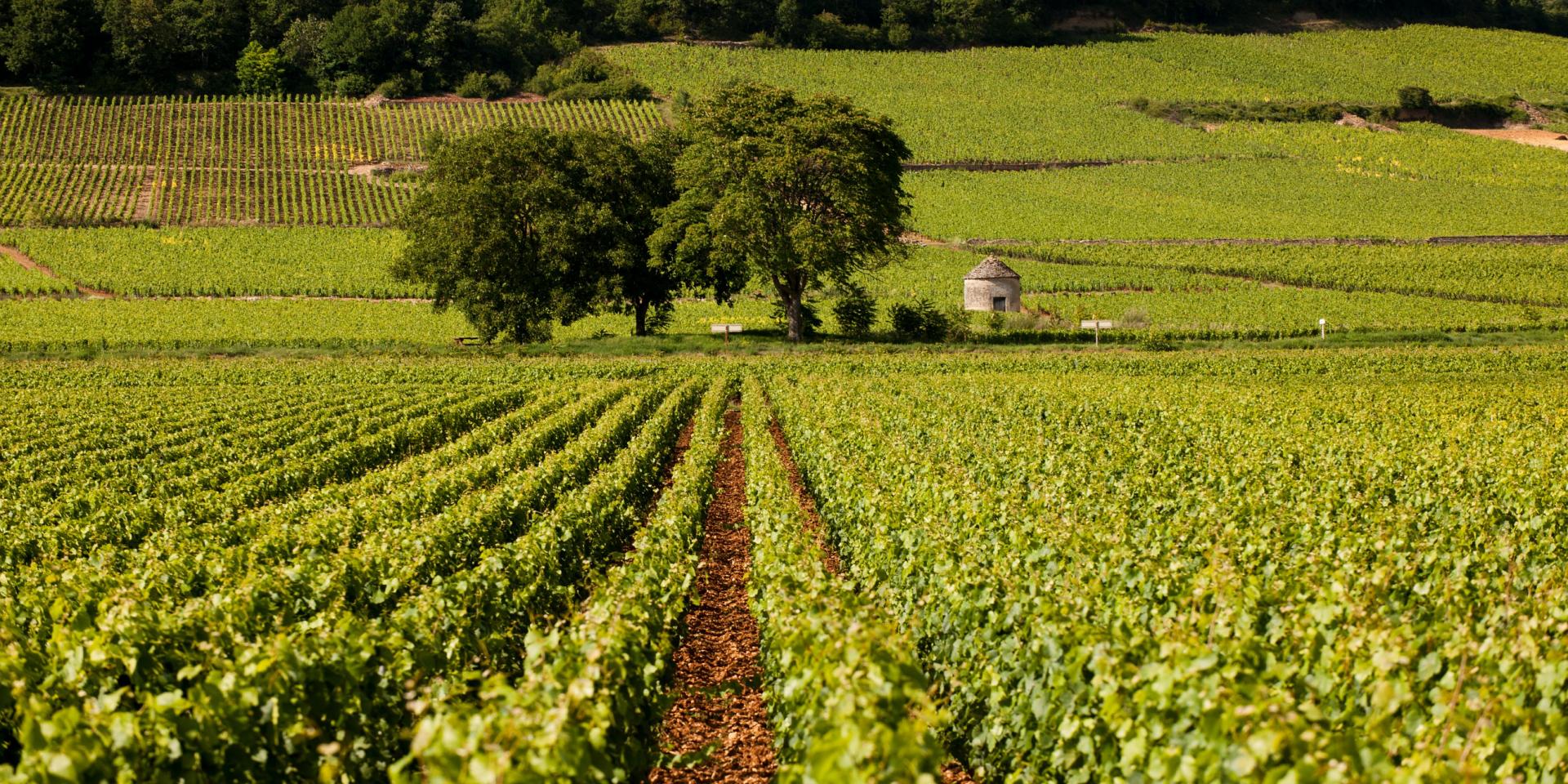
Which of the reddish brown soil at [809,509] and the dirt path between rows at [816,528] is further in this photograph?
the reddish brown soil at [809,509]

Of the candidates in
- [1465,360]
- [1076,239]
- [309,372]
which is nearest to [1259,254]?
[1076,239]

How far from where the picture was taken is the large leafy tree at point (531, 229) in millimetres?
47812

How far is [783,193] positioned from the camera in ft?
160

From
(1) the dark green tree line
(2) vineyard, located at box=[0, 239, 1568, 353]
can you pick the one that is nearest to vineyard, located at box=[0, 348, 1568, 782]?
(1) the dark green tree line

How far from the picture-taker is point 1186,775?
5199 millimetres

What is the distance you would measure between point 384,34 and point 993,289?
76593 mm

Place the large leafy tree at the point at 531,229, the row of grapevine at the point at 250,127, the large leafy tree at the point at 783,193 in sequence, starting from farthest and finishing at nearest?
the row of grapevine at the point at 250,127 < the large leafy tree at the point at 531,229 < the large leafy tree at the point at 783,193

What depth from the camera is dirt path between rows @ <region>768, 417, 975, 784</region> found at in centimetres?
883

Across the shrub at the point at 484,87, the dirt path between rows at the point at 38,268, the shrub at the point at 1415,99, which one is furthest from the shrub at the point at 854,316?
the shrub at the point at 1415,99

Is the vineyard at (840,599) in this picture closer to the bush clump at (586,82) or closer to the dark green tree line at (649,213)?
the dark green tree line at (649,213)

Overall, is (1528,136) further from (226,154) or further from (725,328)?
(226,154)

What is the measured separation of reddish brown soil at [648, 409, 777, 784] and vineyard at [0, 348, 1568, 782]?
0.87ft

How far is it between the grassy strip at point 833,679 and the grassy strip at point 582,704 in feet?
2.75

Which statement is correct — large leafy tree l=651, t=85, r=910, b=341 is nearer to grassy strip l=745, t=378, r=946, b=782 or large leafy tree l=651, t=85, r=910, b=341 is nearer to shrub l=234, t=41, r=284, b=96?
grassy strip l=745, t=378, r=946, b=782
